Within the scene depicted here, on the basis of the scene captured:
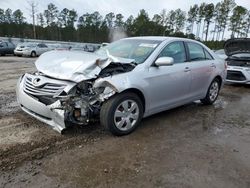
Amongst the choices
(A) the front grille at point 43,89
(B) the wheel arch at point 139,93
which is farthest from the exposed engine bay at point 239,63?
(A) the front grille at point 43,89

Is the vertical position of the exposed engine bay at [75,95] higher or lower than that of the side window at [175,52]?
lower

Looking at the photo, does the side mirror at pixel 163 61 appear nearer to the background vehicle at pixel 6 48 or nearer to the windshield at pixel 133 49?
the windshield at pixel 133 49

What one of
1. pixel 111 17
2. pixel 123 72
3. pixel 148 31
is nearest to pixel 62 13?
pixel 111 17

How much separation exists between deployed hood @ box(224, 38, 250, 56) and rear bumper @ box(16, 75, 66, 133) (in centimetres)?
822

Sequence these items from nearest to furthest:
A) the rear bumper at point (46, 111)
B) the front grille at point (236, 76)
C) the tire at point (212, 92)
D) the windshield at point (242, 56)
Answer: the rear bumper at point (46, 111) → the tire at point (212, 92) → the front grille at point (236, 76) → the windshield at point (242, 56)

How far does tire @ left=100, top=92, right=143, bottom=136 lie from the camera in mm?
3578

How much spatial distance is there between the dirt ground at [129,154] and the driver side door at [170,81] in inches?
16.0

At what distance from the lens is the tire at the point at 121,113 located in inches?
141

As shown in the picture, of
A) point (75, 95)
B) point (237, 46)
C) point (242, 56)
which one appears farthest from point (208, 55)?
point (237, 46)

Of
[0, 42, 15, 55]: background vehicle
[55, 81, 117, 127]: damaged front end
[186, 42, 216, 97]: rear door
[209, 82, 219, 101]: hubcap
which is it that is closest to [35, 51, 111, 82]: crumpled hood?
[55, 81, 117, 127]: damaged front end

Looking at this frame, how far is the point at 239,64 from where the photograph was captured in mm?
8672

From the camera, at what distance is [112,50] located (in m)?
4.96

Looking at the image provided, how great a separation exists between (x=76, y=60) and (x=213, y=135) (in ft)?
8.29

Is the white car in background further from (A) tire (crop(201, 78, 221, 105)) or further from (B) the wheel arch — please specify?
(B) the wheel arch
